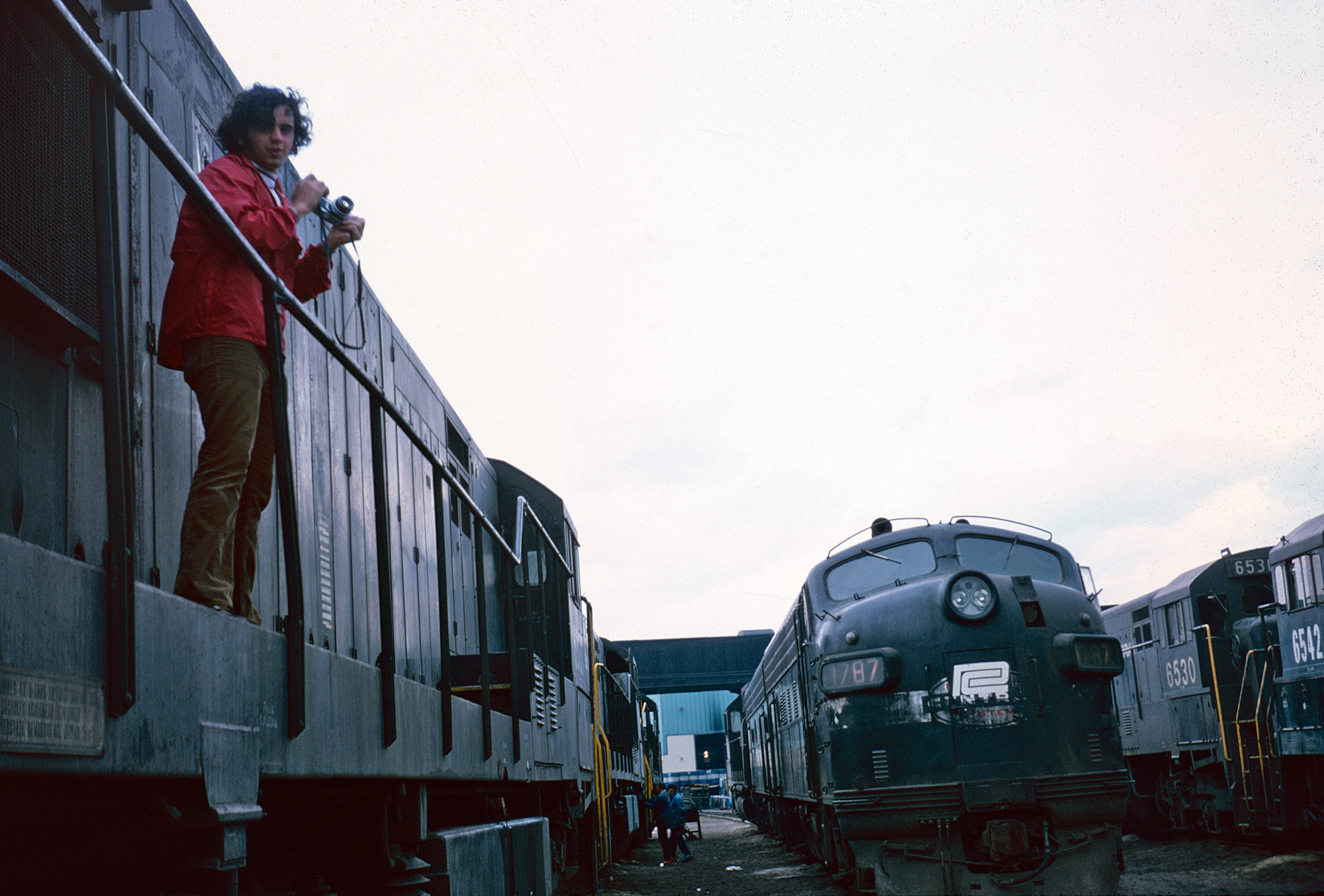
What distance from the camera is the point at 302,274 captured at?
3195 millimetres

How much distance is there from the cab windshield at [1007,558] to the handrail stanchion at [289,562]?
734 centimetres

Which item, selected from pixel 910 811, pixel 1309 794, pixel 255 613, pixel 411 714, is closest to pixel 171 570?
pixel 255 613

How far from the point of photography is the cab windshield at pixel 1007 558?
916cm

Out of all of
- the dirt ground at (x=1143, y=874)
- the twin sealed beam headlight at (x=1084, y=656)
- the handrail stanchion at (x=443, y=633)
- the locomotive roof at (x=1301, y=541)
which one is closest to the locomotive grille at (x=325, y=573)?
the handrail stanchion at (x=443, y=633)

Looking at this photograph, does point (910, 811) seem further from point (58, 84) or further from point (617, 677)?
point (617, 677)

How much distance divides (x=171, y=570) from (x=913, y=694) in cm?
609

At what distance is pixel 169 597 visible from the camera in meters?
1.88

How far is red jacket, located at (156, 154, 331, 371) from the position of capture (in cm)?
261

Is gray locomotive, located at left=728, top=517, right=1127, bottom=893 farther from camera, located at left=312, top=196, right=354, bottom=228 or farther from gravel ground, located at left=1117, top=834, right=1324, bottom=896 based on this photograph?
camera, located at left=312, top=196, right=354, bottom=228

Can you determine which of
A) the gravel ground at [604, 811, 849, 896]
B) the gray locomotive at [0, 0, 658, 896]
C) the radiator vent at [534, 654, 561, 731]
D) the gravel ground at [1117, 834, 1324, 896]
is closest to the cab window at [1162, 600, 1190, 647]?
the gravel ground at [1117, 834, 1324, 896]

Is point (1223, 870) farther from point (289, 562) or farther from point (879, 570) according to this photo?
point (289, 562)

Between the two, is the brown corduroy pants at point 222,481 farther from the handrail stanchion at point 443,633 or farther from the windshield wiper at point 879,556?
the windshield wiper at point 879,556

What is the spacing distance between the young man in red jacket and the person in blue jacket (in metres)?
16.2

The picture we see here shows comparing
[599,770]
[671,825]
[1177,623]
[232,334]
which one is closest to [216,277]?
[232,334]
